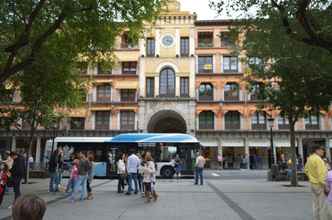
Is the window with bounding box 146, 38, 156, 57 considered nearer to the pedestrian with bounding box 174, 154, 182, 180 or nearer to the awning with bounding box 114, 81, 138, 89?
the awning with bounding box 114, 81, 138, 89

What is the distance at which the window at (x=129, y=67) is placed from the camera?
4738 cm

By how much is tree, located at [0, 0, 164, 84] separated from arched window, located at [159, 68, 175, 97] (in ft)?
89.4

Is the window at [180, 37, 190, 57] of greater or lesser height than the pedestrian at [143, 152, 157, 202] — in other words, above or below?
above

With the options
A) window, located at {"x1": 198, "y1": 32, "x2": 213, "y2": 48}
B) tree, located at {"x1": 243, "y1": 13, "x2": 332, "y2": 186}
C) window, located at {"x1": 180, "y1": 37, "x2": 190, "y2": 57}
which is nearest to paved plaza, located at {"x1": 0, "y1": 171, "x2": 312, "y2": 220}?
tree, located at {"x1": 243, "y1": 13, "x2": 332, "y2": 186}

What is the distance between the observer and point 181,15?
153 ft

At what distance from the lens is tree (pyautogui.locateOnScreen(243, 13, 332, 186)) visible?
1684cm

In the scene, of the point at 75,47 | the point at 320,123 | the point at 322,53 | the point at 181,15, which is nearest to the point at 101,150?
the point at 75,47

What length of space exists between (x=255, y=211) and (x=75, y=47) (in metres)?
11.6

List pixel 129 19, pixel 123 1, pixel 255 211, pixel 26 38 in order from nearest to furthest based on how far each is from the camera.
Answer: pixel 255 211 < pixel 26 38 < pixel 123 1 < pixel 129 19

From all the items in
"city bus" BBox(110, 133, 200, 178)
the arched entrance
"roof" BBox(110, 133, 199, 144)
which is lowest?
"city bus" BBox(110, 133, 200, 178)

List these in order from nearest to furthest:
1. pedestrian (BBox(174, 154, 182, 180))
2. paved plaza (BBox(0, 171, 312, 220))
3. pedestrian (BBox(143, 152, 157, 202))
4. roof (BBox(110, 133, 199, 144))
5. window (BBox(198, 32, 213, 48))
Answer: paved plaza (BBox(0, 171, 312, 220)) < pedestrian (BBox(143, 152, 157, 202)) < pedestrian (BBox(174, 154, 182, 180)) < roof (BBox(110, 133, 199, 144)) < window (BBox(198, 32, 213, 48))

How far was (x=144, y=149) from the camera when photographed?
96.8 ft

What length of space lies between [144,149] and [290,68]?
14.4 meters

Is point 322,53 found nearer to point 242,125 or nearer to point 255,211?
point 255,211
